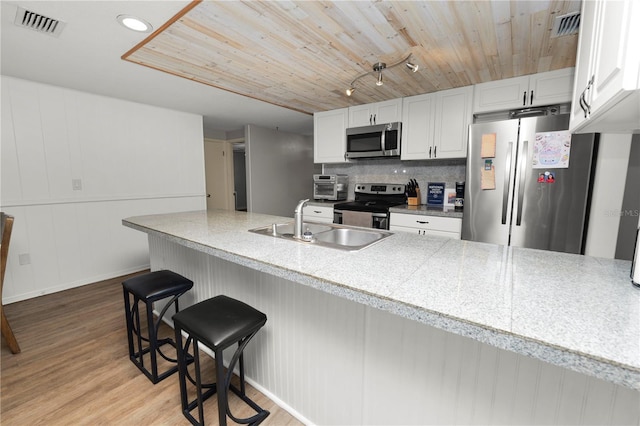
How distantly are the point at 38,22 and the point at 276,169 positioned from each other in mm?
3940

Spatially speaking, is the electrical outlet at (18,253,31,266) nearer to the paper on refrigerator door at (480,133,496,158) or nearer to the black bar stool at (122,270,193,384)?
the black bar stool at (122,270,193,384)

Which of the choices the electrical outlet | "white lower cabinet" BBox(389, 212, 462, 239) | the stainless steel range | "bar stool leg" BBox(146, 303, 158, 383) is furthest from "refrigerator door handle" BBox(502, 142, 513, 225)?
the electrical outlet

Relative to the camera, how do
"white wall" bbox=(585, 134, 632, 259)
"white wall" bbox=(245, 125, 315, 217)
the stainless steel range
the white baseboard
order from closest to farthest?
"white wall" bbox=(585, 134, 632, 259) → the white baseboard → the stainless steel range → "white wall" bbox=(245, 125, 315, 217)

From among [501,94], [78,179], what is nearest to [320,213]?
[501,94]

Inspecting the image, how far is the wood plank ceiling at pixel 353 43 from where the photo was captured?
1.60 m

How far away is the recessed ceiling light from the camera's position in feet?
5.53

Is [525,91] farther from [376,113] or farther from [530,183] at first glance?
[376,113]

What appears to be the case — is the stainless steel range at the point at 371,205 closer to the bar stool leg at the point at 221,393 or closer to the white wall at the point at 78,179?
the bar stool leg at the point at 221,393

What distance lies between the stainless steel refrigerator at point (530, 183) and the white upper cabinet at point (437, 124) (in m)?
0.39

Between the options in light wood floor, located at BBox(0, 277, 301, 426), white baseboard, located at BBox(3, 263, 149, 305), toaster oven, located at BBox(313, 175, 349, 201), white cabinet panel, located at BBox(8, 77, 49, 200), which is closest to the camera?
light wood floor, located at BBox(0, 277, 301, 426)

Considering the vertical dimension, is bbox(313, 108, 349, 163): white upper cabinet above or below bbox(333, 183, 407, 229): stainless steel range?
above

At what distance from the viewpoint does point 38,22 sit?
173cm

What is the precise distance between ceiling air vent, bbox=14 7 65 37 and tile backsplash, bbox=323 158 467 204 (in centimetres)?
317

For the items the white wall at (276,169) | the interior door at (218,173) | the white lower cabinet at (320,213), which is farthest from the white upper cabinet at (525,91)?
the interior door at (218,173)
